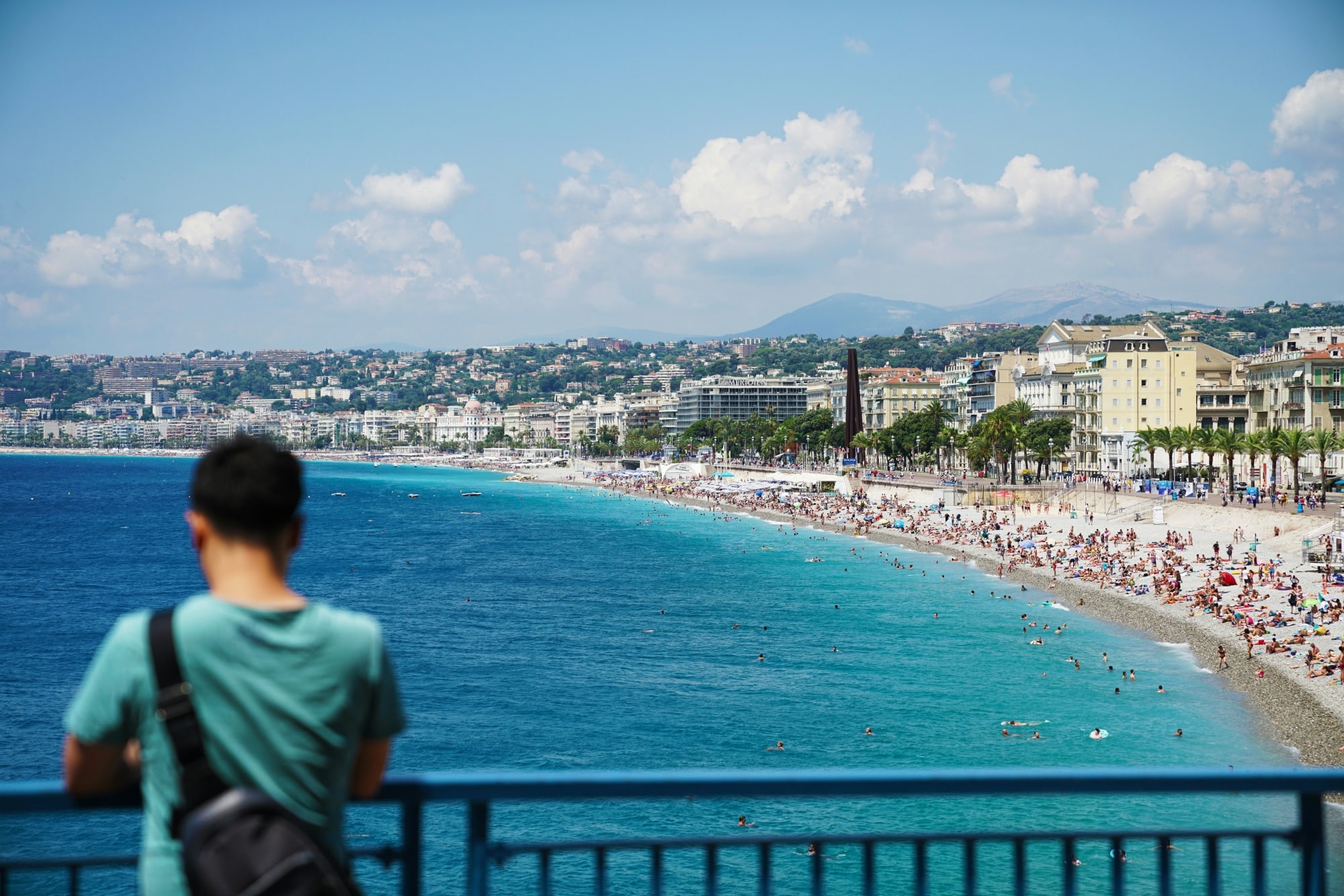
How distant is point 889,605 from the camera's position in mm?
46344

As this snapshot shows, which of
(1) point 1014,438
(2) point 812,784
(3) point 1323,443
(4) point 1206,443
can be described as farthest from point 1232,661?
(1) point 1014,438

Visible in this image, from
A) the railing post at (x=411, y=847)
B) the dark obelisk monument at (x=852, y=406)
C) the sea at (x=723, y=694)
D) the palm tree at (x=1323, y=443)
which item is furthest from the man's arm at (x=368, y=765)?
the dark obelisk monument at (x=852, y=406)

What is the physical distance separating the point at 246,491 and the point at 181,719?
0.48 m

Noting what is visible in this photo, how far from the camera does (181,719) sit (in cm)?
232

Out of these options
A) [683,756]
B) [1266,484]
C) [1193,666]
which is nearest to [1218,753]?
[1193,666]

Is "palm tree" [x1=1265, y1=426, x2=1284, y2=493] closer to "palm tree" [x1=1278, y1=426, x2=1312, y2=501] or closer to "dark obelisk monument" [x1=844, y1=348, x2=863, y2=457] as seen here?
"palm tree" [x1=1278, y1=426, x2=1312, y2=501]

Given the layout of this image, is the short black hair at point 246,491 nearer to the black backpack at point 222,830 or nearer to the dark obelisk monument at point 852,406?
the black backpack at point 222,830

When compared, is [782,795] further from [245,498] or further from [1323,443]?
[1323,443]

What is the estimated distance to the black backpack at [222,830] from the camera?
7.37 ft

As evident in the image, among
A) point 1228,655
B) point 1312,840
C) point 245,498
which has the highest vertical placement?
point 245,498

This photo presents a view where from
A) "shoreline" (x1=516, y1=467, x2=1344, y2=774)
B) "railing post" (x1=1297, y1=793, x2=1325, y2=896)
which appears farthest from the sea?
"railing post" (x1=1297, y1=793, x2=1325, y2=896)

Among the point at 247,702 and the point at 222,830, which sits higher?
the point at 247,702

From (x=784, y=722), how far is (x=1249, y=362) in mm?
69790

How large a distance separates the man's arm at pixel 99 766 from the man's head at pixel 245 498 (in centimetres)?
45
